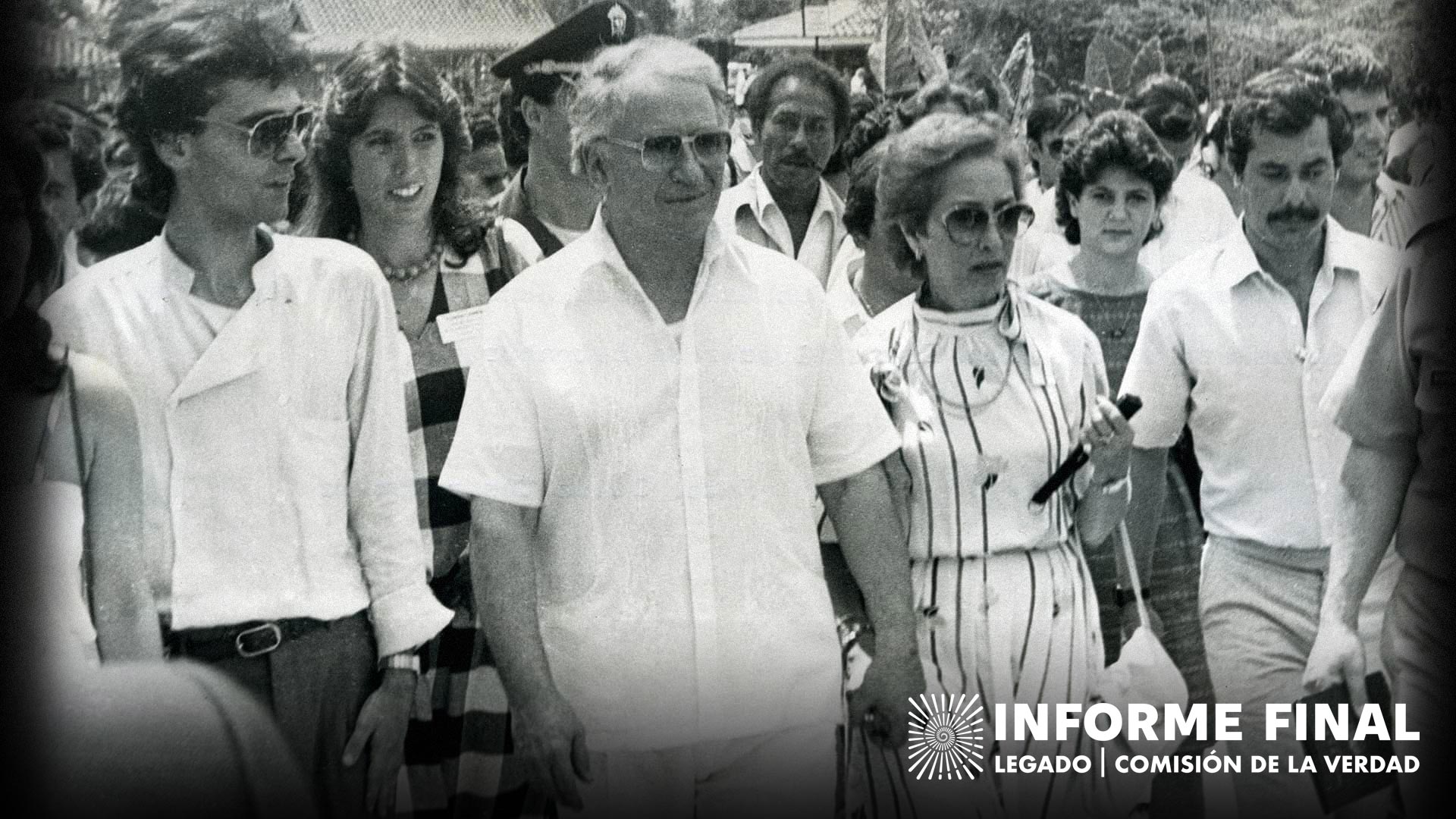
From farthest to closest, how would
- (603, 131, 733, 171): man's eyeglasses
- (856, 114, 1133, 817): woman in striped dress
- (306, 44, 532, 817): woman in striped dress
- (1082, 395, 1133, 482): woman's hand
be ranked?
1. (1082, 395, 1133, 482): woman's hand
2. (856, 114, 1133, 817): woman in striped dress
3. (306, 44, 532, 817): woman in striped dress
4. (603, 131, 733, 171): man's eyeglasses

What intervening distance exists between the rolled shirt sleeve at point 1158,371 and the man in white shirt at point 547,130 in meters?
1.50

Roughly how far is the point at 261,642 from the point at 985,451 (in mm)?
1872

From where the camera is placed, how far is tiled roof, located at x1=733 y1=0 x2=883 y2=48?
4.41 metres

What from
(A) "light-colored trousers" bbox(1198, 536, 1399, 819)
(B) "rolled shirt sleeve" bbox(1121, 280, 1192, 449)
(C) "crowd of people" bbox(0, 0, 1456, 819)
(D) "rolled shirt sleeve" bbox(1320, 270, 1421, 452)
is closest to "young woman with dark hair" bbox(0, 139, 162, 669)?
(C) "crowd of people" bbox(0, 0, 1456, 819)

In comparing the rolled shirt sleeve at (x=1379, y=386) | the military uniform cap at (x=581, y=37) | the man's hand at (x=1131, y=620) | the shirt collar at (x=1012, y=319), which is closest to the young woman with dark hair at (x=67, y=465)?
the military uniform cap at (x=581, y=37)

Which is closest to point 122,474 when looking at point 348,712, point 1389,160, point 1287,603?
point 348,712

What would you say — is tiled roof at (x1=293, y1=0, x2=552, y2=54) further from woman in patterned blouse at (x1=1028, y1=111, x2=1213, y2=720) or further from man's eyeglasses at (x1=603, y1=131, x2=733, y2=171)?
woman in patterned blouse at (x1=1028, y1=111, x2=1213, y2=720)

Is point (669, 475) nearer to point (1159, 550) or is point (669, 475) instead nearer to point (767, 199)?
point (767, 199)

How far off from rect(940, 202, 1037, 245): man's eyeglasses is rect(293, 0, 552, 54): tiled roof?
113 centimetres

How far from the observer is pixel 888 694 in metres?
4.42

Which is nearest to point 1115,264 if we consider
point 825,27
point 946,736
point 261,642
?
point 825,27

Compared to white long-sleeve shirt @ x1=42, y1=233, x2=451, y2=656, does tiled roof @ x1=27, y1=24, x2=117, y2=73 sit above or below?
above

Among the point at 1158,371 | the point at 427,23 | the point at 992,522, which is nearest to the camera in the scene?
the point at 427,23

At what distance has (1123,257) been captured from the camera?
4.62 metres
